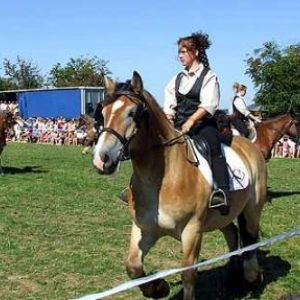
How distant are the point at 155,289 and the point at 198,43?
2301mm

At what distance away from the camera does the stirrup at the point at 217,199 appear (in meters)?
5.47

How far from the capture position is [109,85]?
16.1 ft

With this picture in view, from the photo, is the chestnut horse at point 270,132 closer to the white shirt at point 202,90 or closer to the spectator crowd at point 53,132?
the white shirt at point 202,90

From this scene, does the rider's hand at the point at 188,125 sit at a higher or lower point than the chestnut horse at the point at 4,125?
higher

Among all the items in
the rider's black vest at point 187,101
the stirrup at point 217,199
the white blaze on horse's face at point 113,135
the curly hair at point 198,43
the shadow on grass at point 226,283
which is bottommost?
the shadow on grass at point 226,283

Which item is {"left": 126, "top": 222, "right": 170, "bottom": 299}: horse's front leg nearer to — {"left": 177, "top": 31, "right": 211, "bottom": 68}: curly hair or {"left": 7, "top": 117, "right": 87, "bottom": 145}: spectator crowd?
{"left": 177, "top": 31, "right": 211, "bottom": 68}: curly hair

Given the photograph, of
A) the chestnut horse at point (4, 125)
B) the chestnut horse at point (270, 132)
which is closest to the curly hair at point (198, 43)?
the chestnut horse at point (270, 132)

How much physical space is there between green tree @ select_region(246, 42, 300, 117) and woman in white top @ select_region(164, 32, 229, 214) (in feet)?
150

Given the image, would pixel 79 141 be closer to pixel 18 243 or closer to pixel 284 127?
pixel 284 127

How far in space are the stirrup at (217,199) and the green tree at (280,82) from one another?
46.0 m

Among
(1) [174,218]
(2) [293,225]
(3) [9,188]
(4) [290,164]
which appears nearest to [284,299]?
(1) [174,218]

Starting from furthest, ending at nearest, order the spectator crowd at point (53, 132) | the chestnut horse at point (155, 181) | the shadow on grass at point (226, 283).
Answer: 1. the spectator crowd at point (53, 132)
2. the shadow on grass at point (226, 283)
3. the chestnut horse at point (155, 181)

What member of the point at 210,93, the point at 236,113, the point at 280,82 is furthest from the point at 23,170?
the point at 280,82

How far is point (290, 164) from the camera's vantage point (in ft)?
75.0
